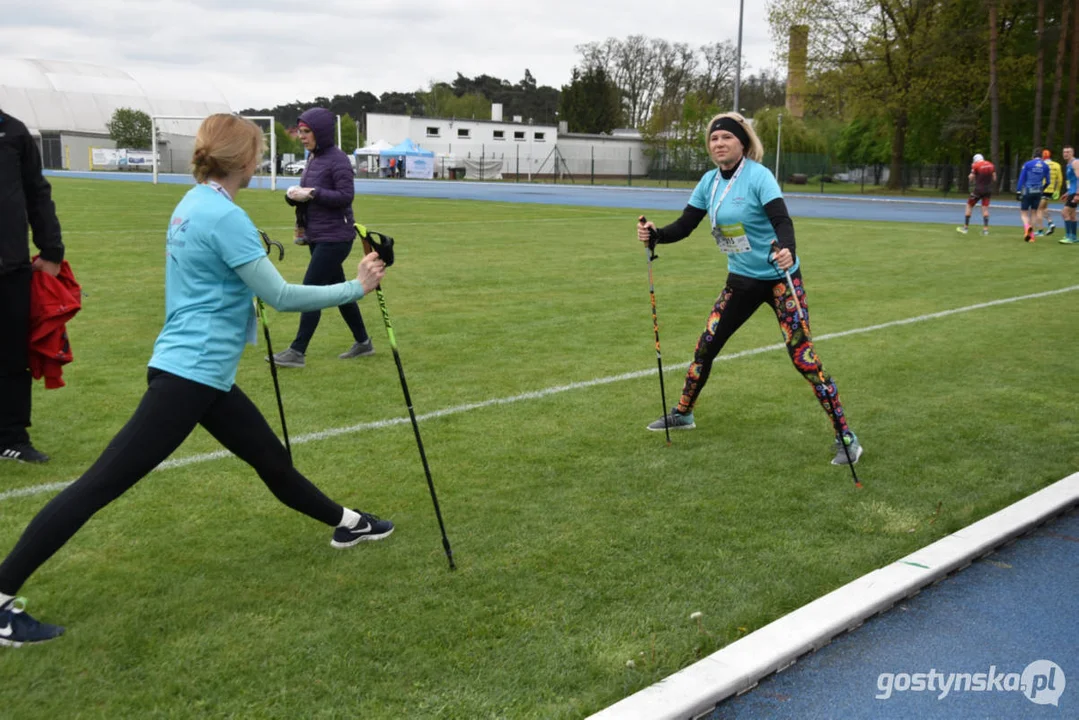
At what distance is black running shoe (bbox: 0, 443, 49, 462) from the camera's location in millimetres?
5492

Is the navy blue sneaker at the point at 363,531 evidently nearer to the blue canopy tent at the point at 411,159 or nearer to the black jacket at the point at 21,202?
Result: the black jacket at the point at 21,202

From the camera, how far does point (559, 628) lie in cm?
365

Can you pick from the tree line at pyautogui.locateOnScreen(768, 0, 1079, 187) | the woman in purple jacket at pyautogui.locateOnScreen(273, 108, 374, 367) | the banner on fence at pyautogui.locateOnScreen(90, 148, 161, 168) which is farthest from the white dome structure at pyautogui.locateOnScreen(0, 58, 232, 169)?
the woman in purple jacket at pyautogui.locateOnScreen(273, 108, 374, 367)

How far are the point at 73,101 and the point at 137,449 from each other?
9554cm

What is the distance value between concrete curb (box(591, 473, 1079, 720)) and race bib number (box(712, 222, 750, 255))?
6.48ft

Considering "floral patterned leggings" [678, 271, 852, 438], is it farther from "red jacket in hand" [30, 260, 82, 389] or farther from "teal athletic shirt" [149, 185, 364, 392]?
"red jacket in hand" [30, 260, 82, 389]

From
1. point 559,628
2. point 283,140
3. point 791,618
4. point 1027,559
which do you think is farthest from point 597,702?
point 283,140

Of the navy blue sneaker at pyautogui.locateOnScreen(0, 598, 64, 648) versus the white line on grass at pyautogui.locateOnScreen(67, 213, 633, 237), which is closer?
the navy blue sneaker at pyautogui.locateOnScreen(0, 598, 64, 648)

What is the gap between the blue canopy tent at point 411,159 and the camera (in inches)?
2677

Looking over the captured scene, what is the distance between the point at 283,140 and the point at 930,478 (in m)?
79.2

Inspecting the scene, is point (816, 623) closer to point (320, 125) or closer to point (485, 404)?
point (485, 404)

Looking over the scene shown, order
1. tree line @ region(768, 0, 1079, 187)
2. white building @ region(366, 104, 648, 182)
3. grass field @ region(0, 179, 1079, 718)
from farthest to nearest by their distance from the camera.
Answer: white building @ region(366, 104, 648, 182)
tree line @ region(768, 0, 1079, 187)
grass field @ region(0, 179, 1079, 718)

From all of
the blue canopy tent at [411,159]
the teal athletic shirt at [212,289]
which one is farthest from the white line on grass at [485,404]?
the blue canopy tent at [411,159]

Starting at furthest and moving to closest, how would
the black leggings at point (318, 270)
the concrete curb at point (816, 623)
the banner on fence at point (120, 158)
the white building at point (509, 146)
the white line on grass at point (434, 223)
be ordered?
the white building at point (509, 146) < the banner on fence at point (120, 158) < the white line on grass at point (434, 223) < the black leggings at point (318, 270) < the concrete curb at point (816, 623)
